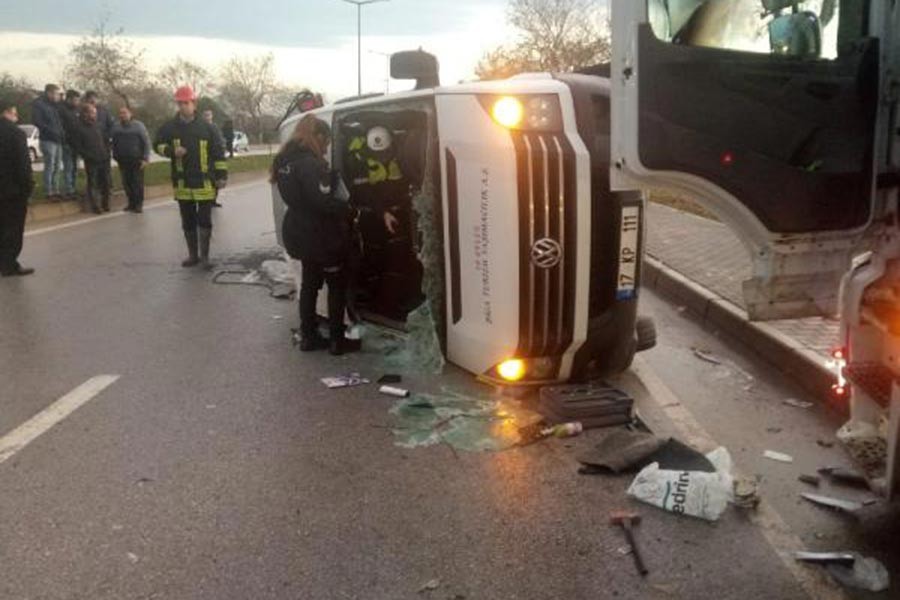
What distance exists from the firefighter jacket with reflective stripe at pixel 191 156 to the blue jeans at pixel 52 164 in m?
6.07

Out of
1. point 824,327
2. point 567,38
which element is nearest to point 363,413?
point 824,327

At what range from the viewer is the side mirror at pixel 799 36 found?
2.85 metres

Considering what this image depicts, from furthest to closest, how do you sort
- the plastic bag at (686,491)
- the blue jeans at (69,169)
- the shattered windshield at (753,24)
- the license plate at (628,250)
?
the blue jeans at (69,169), the license plate at (628,250), the plastic bag at (686,491), the shattered windshield at (753,24)

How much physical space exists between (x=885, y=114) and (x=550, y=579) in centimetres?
196

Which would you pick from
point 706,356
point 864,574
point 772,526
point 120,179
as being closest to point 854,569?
point 864,574

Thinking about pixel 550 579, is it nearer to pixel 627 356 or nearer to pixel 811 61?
pixel 811 61

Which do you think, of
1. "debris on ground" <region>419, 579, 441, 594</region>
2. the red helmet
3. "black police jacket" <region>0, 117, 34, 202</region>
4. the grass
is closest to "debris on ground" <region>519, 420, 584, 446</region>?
"debris on ground" <region>419, 579, 441, 594</region>

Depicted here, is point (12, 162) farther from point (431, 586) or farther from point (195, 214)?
point (431, 586)

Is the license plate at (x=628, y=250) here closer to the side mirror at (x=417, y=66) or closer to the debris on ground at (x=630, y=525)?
the debris on ground at (x=630, y=525)

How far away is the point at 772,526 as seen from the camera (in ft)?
10.9

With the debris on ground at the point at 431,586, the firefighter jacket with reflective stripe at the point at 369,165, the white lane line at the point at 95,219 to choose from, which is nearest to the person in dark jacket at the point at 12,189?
the white lane line at the point at 95,219

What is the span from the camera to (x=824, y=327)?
598 cm

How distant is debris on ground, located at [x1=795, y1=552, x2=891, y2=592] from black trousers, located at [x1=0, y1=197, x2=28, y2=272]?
28.2ft

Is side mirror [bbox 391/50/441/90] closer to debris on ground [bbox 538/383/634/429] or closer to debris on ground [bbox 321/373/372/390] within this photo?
debris on ground [bbox 321/373/372/390]
